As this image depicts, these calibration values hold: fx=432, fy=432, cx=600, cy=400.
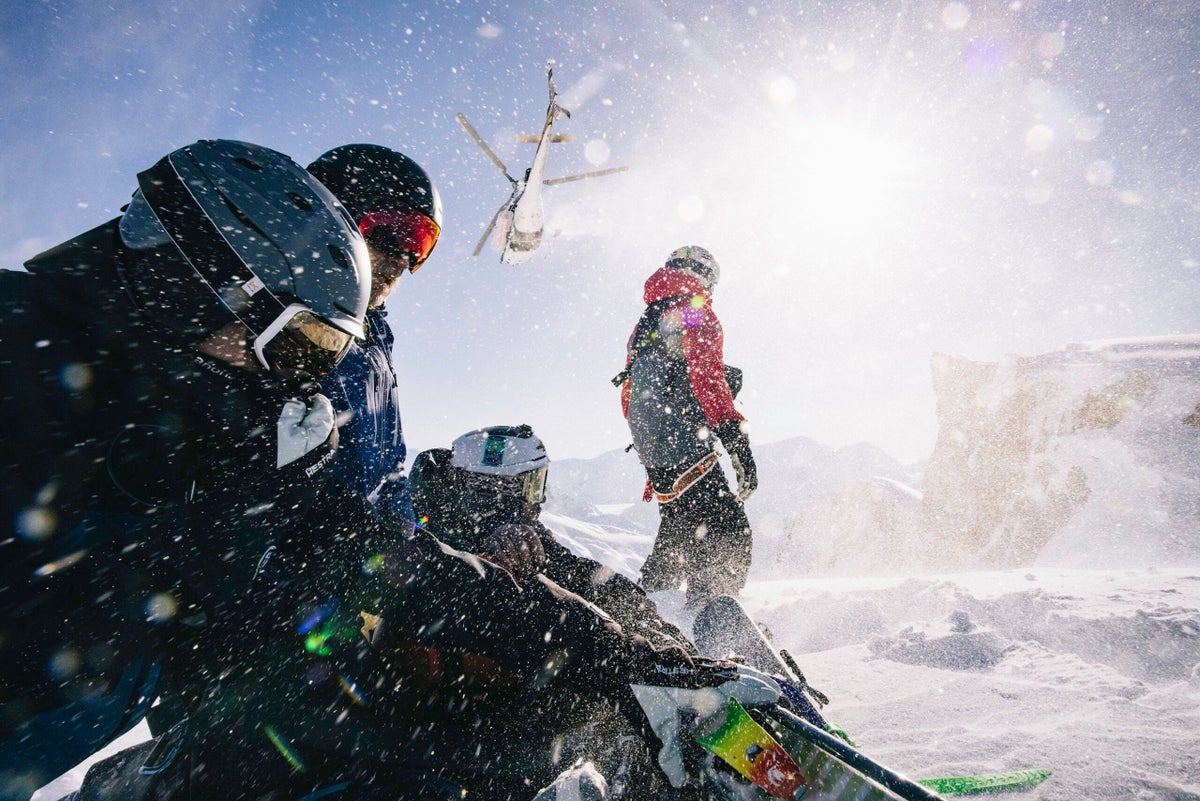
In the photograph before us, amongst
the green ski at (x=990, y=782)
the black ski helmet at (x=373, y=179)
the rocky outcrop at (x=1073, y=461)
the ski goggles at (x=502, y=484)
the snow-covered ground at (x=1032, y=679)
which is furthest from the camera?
the rocky outcrop at (x=1073, y=461)

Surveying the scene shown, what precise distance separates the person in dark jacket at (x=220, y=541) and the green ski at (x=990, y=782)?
195 centimetres

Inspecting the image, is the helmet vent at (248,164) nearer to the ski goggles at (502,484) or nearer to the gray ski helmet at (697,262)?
the ski goggles at (502,484)

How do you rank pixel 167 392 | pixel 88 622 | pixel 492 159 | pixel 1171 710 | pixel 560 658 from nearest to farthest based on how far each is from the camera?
pixel 88 622 < pixel 167 392 < pixel 560 658 < pixel 1171 710 < pixel 492 159

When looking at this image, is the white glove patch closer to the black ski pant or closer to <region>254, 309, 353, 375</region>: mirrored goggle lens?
<region>254, 309, 353, 375</region>: mirrored goggle lens

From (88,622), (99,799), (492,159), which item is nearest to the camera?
(88,622)

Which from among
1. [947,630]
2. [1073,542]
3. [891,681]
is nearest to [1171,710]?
[891,681]

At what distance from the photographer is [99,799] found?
5.11ft

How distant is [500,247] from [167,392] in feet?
76.9

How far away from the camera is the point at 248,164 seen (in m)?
1.65

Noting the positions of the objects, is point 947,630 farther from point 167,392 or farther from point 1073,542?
point 1073,542

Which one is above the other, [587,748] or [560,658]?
[560,658]

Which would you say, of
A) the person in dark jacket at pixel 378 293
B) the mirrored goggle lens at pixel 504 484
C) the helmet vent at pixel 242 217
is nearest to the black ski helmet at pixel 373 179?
the person in dark jacket at pixel 378 293

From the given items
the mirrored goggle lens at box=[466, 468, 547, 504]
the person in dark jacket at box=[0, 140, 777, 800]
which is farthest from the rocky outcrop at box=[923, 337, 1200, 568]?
the person in dark jacket at box=[0, 140, 777, 800]

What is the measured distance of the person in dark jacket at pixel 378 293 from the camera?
2404 mm
